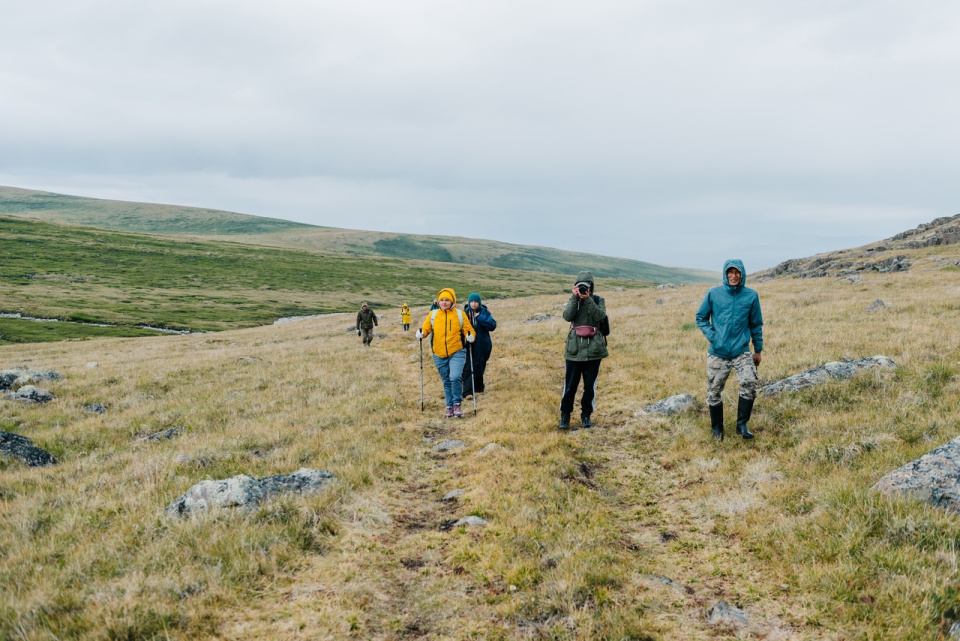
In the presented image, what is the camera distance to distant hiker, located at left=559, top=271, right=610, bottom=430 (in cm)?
977

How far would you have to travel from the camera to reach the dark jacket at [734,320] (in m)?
8.41

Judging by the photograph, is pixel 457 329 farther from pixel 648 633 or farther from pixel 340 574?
pixel 648 633

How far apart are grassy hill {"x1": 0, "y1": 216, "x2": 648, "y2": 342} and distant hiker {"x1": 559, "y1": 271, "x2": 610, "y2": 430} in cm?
4862

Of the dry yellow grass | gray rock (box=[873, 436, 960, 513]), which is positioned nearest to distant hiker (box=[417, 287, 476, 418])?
the dry yellow grass

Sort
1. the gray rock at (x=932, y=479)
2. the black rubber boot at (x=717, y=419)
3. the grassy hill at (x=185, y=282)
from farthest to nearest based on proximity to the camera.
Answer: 1. the grassy hill at (x=185, y=282)
2. the black rubber boot at (x=717, y=419)
3. the gray rock at (x=932, y=479)

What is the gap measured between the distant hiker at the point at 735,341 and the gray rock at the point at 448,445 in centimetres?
475

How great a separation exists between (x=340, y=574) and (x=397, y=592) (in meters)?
0.69

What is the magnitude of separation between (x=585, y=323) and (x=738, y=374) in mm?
2863

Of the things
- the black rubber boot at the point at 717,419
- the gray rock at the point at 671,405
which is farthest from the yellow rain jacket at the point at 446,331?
the black rubber boot at the point at 717,419

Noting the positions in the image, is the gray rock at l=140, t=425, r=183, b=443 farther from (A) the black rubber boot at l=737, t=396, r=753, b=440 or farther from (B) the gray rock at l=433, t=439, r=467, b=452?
(A) the black rubber boot at l=737, t=396, r=753, b=440

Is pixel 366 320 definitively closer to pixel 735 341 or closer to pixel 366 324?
pixel 366 324

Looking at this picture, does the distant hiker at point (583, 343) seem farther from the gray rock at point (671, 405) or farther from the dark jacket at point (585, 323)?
the gray rock at point (671, 405)

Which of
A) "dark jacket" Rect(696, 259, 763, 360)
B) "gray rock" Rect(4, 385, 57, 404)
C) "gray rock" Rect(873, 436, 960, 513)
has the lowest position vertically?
"gray rock" Rect(4, 385, 57, 404)

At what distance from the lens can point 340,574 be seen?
5.23 metres
